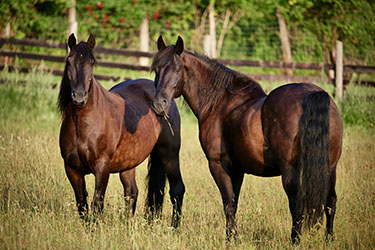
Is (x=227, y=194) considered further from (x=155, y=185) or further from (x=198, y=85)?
(x=155, y=185)

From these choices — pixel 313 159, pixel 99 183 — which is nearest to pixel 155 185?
pixel 99 183

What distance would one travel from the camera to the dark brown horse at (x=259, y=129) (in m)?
3.98

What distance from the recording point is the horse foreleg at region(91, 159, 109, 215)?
15.8ft

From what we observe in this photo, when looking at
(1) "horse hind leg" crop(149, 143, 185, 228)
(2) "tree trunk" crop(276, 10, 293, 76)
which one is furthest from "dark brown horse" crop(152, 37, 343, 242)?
(2) "tree trunk" crop(276, 10, 293, 76)

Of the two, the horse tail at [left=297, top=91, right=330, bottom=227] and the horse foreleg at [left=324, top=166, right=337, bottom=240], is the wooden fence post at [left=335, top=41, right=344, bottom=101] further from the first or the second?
the horse tail at [left=297, top=91, right=330, bottom=227]

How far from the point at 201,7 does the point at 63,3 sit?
21.6 feet

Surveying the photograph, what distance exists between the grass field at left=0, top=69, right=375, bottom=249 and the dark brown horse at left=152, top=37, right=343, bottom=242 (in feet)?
0.93

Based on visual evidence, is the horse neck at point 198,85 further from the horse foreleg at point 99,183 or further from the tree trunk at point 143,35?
the tree trunk at point 143,35

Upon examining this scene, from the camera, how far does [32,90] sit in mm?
12219

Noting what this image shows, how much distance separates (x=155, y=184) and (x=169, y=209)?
0.46 m

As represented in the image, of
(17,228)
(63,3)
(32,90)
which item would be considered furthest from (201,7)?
(17,228)

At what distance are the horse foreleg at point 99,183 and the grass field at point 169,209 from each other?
0.42 feet

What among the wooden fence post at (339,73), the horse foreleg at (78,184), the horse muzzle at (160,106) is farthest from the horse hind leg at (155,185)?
the wooden fence post at (339,73)

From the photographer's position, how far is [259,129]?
14.1 feet
